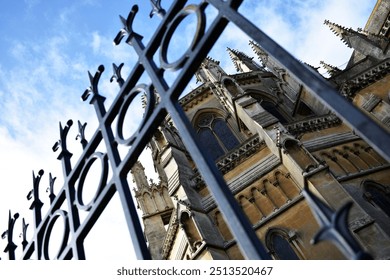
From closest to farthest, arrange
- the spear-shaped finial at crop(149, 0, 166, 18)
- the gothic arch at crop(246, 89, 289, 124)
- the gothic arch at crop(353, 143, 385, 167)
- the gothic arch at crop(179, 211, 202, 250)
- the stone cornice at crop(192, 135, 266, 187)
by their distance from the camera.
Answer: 1. the spear-shaped finial at crop(149, 0, 166, 18)
2. the gothic arch at crop(179, 211, 202, 250)
3. the gothic arch at crop(353, 143, 385, 167)
4. the stone cornice at crop(192, 135, 266, 187)
5. the gothic arch at crop(246, 89, 289, 124)

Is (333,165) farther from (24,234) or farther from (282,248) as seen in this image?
(24,234)

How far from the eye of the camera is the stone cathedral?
10.5 metres

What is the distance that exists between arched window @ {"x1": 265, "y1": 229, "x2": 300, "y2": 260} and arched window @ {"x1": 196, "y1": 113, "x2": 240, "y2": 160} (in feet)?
20.2

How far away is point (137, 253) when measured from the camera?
243 cm

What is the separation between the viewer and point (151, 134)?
2738 millimetres

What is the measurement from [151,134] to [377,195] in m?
11.1

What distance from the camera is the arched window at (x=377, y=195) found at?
11.3m

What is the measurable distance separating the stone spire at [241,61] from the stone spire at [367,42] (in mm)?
5647

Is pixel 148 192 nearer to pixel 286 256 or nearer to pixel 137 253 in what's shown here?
pixel 286 256

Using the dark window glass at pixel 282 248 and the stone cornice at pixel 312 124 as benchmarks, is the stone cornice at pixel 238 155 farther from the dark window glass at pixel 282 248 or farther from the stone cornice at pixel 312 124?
the dark window glass at pixel 282 248

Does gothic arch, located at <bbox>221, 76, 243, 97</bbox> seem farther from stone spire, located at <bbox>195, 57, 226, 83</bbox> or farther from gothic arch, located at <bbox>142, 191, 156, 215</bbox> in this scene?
gothic arch, located at <bbox>142, 191, 156, 215</bbox>

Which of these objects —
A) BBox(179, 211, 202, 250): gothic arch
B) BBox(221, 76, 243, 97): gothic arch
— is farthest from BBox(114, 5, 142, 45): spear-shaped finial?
BBox(221, 76, 243, 97): gothic arch

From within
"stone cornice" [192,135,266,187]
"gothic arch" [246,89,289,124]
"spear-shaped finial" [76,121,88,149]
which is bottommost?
"spear-shaped finial" [76,121,88,149]

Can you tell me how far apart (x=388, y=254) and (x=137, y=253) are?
8.34 m
